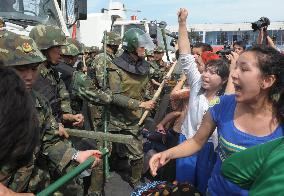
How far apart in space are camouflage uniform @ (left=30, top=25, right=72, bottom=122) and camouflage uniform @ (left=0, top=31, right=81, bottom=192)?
67 centimetres

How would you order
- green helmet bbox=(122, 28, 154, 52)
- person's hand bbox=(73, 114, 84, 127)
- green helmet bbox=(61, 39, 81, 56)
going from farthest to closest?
green helmet bbox=(61, 39, 81, 56) → green helmet bbox=(122, 28, 154, 52) → person's hand bbox=(73, 114, 84, 127)

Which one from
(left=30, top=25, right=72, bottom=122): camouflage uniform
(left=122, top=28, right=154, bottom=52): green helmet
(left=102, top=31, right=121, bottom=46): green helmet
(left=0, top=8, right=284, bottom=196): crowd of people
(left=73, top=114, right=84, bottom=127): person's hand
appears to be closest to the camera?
(left=0, top=8, right=284, bottom=196): crowd of people

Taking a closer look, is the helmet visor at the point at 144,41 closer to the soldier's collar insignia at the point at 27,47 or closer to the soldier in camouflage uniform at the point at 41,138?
the soldier in camouflage uniform at the point at 41,138

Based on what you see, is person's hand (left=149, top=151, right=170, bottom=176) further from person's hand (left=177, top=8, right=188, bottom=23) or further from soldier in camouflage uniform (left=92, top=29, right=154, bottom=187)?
soldier in camouflage uniform (left=92, top=29, right=154, bottom=187)

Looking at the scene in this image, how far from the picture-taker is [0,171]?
1.45 meters

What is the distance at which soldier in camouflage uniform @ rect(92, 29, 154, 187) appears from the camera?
4871 millimetres

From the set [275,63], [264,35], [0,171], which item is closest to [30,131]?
[0,171]

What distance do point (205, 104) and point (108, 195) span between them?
2.17 meters

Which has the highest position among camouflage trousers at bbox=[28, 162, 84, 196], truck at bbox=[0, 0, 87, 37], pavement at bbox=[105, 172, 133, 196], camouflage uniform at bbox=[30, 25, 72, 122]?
truck at bbox=[0, 0, 87, 37]

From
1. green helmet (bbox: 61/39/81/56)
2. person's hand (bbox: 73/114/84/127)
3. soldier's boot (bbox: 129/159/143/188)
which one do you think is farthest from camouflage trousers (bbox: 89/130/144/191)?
green helmet (bbox: 61/39/81/56)

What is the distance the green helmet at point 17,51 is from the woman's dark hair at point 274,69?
1396 millimetres

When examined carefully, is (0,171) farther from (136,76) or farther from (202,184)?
(136,76)

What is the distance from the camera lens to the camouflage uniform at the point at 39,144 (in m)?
2.56

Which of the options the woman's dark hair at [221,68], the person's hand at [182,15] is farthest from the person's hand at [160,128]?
the person's hand at [182,15]
